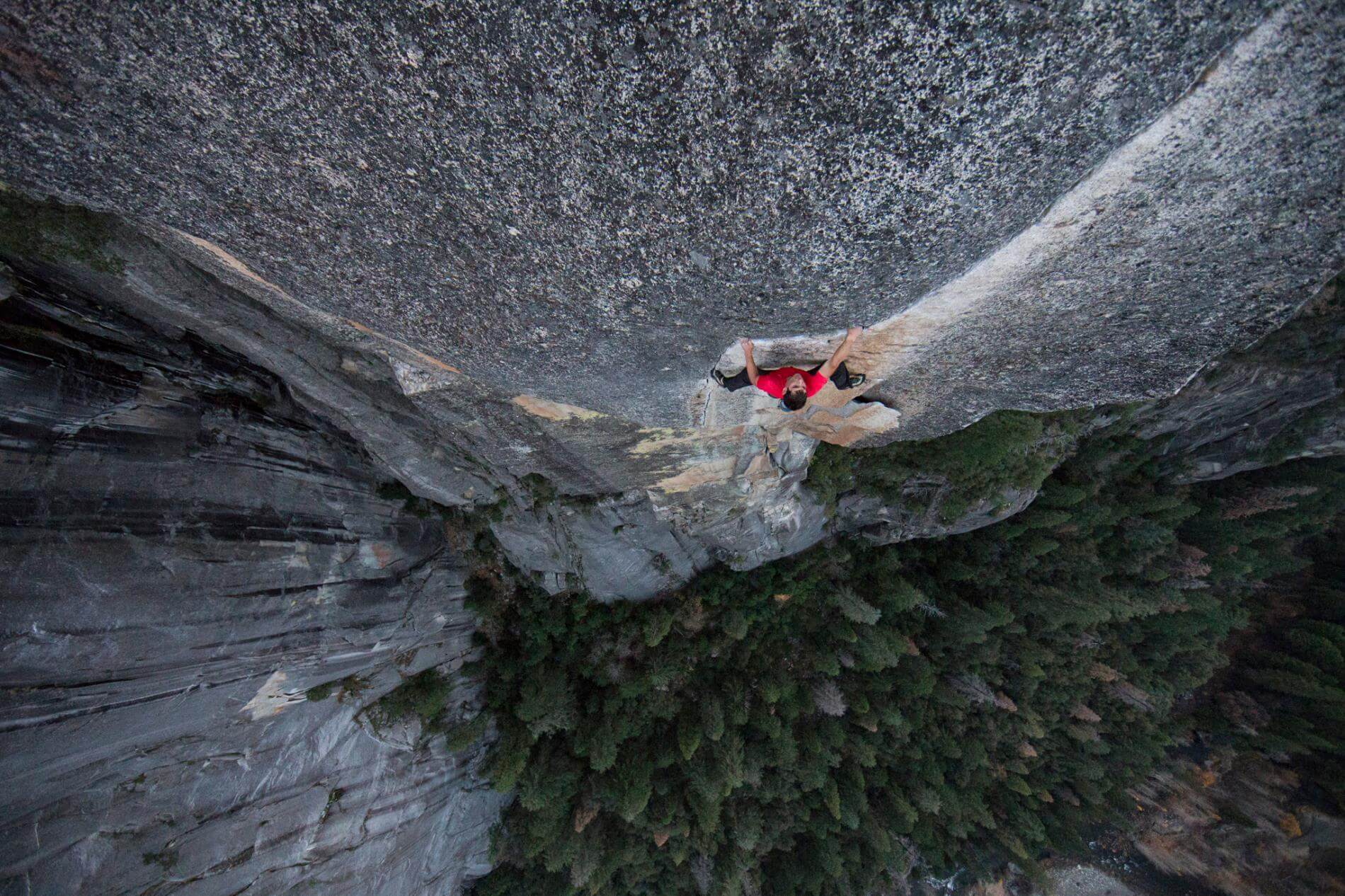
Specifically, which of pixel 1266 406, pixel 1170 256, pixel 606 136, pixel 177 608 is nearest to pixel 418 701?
pixel 177 608

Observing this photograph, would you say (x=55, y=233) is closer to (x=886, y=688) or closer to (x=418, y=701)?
(x=418, y=701)

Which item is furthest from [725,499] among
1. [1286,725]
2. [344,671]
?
[1286,725]

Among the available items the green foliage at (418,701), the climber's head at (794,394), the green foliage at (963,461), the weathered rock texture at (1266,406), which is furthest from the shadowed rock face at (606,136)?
the weathered rock texture at (1266,406)

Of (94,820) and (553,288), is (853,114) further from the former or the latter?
(94,820)

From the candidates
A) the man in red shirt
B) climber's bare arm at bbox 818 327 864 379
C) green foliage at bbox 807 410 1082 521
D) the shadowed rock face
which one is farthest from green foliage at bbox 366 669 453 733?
climber's bare arm at bbox 818 327 864 379

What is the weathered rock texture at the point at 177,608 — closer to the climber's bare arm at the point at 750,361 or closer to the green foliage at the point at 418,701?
the green foliage at the point at 418,701

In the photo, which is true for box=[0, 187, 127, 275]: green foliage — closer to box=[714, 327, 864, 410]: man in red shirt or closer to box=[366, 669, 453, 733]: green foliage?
box=[714, 327, 864, 410]: man in red shirt
